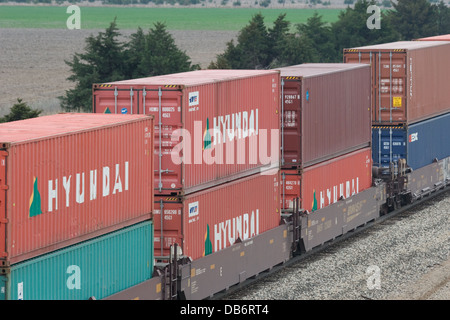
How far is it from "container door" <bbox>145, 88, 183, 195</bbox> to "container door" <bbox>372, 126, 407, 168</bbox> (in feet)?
47.5

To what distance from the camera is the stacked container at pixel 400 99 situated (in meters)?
33.4

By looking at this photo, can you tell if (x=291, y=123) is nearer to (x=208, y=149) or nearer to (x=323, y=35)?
(x=208, y=149)

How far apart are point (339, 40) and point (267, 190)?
A: 4942 centimetres

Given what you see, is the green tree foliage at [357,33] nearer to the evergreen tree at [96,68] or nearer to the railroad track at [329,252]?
the evergreen tree at [96,68]

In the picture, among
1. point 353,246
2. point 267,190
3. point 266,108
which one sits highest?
point 266,108

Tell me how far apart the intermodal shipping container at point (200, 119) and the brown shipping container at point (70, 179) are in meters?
1.30

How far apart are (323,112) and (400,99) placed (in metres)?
6.47

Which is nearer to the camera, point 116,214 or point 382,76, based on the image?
point 116,214

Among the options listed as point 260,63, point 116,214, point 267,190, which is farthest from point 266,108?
point 260,63

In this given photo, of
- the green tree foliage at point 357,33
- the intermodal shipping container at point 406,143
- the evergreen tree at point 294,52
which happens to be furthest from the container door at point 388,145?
the green tree foliage at point 357,33

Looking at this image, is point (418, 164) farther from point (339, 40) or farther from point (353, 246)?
point (339, 40)

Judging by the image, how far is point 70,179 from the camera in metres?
16.8

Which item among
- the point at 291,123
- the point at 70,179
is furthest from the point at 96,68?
the point at 70,179
